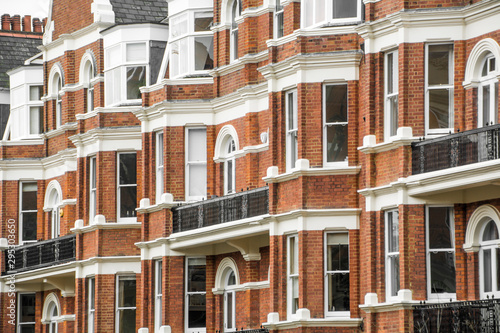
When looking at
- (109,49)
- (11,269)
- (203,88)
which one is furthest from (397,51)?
(11,269)

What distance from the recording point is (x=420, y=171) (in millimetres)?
31297

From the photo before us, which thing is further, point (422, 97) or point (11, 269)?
point (11, 269)

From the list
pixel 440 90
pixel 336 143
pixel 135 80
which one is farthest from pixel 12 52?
pixel 440 90

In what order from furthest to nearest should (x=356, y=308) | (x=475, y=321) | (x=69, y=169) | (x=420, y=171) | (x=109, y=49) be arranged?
(x=69, y=169), (x=109, y=49), (x=356, y=308), (x=420, y=171), (x=475, y=321)

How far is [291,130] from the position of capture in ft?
116

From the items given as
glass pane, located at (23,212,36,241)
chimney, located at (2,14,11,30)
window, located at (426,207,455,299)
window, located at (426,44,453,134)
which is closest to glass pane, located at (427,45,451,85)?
window, located at (426,44,453,134)

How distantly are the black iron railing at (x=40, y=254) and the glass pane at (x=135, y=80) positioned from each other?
5.47 meters

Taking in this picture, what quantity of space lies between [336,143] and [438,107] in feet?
11.3

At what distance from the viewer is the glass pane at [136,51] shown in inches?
1732

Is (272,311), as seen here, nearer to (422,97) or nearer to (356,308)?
(356,308)

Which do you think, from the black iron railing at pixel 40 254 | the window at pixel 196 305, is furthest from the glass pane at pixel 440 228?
the black iron railing at pixel 40 254

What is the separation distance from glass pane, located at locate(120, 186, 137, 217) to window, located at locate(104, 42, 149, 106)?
2692 mm

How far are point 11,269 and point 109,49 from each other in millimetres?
10089

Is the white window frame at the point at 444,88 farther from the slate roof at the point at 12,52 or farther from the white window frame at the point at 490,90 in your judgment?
the slate roof at the point at 12,52
